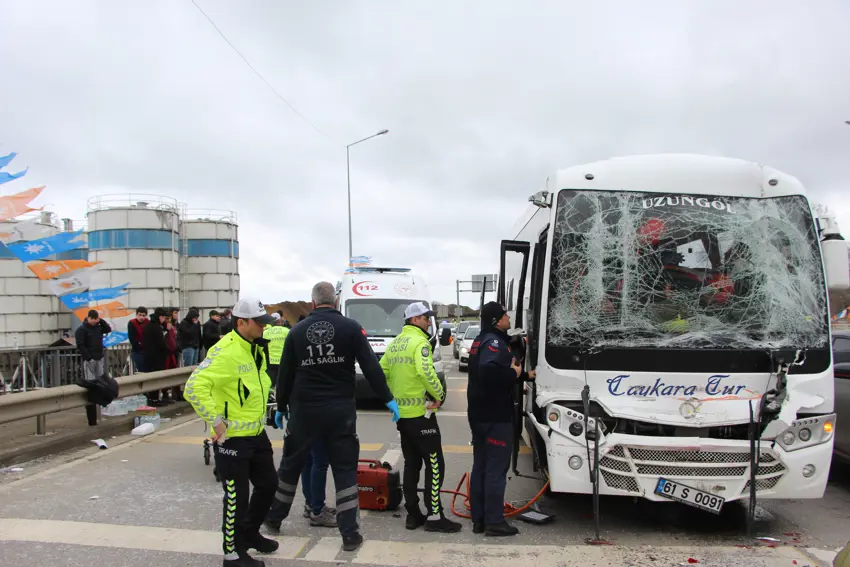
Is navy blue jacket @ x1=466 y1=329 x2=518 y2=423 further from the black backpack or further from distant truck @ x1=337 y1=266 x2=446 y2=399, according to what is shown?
distant truck @ x1=337 y1=266 x2=446 y2=399

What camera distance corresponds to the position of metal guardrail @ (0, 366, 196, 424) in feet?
24.9

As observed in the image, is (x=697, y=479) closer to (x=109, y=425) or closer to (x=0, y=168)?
(x=109, y=425)

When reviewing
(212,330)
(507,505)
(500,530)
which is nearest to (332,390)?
(500,530)

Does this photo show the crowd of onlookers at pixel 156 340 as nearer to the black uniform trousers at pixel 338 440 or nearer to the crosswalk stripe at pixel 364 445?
the crosswalk stripe at pixel 364 445

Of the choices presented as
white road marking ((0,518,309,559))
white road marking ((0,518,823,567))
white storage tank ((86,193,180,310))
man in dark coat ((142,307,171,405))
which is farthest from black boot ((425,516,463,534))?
white storage tank ((86,193,180,310))

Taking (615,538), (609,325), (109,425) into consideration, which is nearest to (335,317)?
(609,325)

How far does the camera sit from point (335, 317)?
5031mm

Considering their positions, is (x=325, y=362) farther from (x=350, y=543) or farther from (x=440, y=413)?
(x=440, y=413)

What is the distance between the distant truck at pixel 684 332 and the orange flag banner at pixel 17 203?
11.0 m

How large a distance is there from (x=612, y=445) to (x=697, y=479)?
0.68m

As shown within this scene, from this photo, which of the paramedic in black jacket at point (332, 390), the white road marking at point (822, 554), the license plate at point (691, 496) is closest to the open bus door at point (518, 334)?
the license plate at point (691, 496)

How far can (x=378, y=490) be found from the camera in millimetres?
5945

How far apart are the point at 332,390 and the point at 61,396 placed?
5.49m

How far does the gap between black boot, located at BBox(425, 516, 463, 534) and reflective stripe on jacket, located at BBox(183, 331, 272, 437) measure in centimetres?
173
